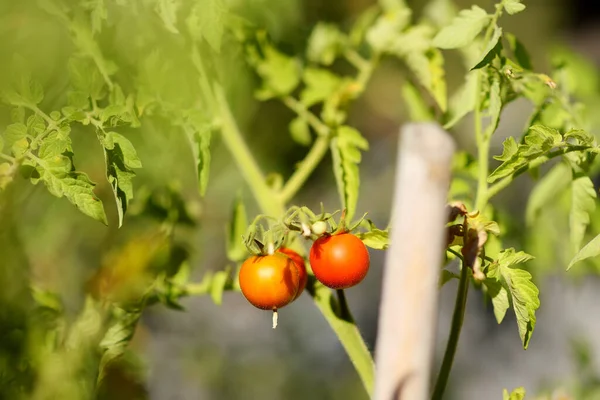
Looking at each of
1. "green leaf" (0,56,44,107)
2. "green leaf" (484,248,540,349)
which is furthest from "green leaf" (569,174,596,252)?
"green leaf" (0,56,44,107)

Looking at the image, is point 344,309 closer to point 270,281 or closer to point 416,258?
point 270,281

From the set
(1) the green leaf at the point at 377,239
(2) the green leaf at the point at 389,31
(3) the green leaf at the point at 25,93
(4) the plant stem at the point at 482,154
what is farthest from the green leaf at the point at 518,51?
(3) the green leaf at the point at 25,93

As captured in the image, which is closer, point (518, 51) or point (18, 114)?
point (18, 114)

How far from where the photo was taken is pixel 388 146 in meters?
2.40

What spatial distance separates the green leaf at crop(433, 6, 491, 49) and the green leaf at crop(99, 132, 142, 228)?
0.33 metres

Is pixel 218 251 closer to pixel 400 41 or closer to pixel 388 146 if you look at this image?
pixel 388 146

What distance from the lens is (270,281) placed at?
73 cm

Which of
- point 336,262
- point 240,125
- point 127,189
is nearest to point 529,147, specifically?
point 336,262

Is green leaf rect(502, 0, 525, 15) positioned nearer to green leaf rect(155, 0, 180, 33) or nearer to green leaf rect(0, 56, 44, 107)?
green leaf rect(155, 0, 180, 33)

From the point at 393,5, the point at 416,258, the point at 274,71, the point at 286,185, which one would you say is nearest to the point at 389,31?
the point at 393,5

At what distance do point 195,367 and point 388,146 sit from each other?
961mm

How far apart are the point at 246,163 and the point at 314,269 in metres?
0.29

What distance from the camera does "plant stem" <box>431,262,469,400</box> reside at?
73 cm

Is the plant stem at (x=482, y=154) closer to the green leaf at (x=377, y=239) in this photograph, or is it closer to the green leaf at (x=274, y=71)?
the green leaf at (x=377, y=239)
